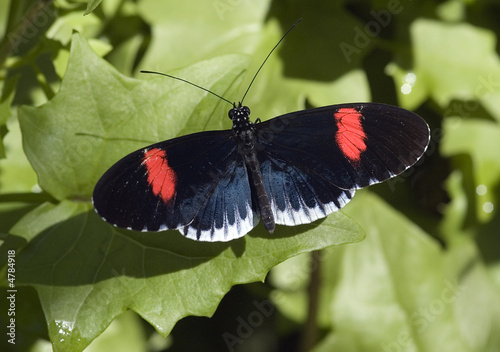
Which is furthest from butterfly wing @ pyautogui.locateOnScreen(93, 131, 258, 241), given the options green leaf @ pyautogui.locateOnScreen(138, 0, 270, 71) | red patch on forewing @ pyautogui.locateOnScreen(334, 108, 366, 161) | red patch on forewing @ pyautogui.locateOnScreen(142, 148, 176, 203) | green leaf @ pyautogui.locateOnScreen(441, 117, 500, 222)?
green leaf @ pyautogui.locateOnScreen(441, 117, 500, 222)

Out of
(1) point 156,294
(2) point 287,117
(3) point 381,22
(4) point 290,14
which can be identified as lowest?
(1) point 156,294

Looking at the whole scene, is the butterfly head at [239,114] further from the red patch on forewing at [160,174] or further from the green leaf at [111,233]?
the red patch on forewing at [160,174]

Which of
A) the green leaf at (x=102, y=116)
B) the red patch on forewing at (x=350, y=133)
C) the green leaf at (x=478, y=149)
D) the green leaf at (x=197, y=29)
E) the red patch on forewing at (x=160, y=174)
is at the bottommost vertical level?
the green leaf at (x=478, y=149)

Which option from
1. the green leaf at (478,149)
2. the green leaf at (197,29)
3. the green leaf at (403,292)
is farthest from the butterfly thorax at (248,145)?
the green leaf at (478,149)

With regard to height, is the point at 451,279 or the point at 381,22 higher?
the point at 381,22

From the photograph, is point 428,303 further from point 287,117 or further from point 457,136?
point 287,117

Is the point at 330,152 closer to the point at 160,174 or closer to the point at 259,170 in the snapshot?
the point at 259,170

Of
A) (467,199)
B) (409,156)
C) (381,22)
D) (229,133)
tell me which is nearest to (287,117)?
(229,133)
